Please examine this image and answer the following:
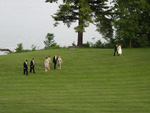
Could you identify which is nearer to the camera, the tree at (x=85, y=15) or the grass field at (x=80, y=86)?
the grass field at (x=80, y=86)

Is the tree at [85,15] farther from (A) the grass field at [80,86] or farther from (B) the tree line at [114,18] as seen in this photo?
(A) the grass field at [80,86]

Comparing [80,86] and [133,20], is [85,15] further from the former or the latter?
[80,86]

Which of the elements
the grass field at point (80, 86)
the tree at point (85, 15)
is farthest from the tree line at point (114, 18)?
the grass field at point (80, 86)

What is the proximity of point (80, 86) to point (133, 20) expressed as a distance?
103 ft

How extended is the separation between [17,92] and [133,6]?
36.1 meters

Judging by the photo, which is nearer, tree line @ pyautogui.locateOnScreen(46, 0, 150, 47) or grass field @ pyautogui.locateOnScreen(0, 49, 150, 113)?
grass field @ pyautogui.locateOnScreen(0, 49, 150, 113)

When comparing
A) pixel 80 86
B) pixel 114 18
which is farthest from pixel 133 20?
pixel 80 86

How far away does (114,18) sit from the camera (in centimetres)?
5856

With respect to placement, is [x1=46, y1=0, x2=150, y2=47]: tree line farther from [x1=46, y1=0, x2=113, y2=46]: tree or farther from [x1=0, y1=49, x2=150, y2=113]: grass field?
[x1=0, y1=49, x2=150, y2=113]: grass field

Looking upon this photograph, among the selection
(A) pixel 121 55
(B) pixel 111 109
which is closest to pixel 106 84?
(B) pixel 111 109

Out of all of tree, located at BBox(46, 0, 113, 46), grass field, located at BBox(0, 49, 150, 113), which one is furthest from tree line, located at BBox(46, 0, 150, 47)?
grass field, located at BBox(0, 49, 150, 113)

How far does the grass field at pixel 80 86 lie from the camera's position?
70.2 ft

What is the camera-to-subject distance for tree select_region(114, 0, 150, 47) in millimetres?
54812

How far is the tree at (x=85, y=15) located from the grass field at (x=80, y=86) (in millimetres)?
14016
